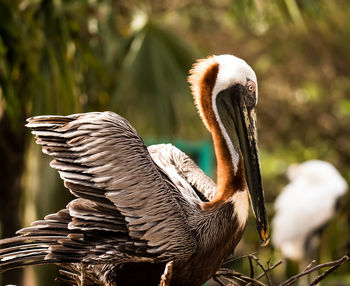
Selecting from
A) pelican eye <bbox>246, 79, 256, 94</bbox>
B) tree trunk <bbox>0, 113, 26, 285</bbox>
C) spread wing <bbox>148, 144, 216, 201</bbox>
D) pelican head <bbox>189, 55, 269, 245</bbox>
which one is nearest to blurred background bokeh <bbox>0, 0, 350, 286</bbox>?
tree trunk <bbox>0, 113, 26, 285</bbox>

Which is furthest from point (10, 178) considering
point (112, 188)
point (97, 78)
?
point (112, 188)

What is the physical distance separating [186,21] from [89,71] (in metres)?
6.87

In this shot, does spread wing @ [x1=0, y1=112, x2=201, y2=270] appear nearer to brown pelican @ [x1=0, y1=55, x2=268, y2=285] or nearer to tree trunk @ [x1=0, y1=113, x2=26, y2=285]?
brown pelican @ [x1=0, y1=55, x2=268, y2=285]

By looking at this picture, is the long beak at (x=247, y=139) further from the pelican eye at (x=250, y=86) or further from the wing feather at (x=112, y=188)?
the wing feather at (x=112, y=188)

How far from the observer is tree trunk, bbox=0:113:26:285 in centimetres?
659

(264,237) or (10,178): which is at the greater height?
(10,178)

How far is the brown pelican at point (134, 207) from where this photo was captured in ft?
8.52

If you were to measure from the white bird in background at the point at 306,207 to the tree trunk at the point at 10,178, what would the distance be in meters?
4.08

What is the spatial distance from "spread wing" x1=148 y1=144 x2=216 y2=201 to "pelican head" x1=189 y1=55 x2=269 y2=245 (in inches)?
8.3

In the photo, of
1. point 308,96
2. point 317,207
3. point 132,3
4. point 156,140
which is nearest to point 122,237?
point 156,140

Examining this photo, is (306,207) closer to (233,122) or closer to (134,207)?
(233,122)

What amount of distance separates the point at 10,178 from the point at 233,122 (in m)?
4.25

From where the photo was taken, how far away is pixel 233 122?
9.48ft

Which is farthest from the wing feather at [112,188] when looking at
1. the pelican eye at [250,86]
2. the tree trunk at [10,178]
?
the tree trunk at [10,178]
